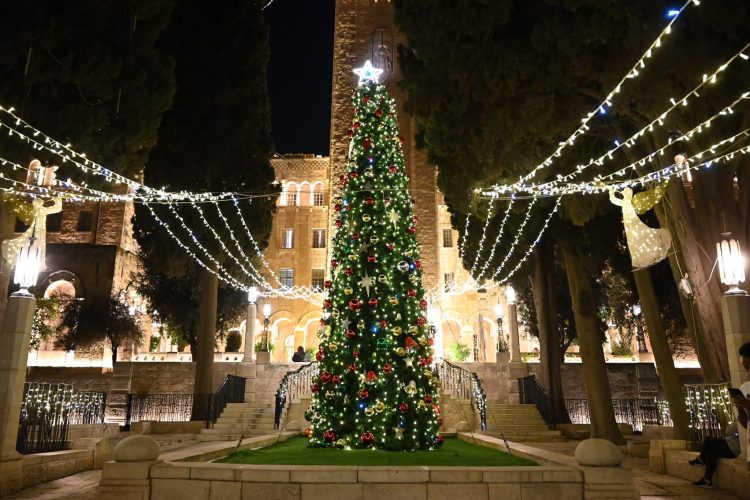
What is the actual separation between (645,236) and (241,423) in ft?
38.8

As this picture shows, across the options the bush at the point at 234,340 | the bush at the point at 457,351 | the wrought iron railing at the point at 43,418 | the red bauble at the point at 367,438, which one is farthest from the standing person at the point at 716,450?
the bush at the point at 234,340

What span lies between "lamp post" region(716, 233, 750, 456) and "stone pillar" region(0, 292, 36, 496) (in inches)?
398

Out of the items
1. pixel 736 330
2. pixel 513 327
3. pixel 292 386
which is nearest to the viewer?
pixel 736 330

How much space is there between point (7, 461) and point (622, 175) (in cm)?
1241

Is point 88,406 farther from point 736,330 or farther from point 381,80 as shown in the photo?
point 381,80

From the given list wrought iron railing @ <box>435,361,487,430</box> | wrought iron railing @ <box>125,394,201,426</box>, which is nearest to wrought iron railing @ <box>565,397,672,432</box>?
wrought iron railing @ <box>435,361,487,430</box>

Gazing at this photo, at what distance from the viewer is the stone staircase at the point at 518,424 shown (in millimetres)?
15703

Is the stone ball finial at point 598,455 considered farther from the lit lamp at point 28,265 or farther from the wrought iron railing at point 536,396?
the wrought iron railing at point 536,396

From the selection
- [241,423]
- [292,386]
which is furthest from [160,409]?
[292,386]

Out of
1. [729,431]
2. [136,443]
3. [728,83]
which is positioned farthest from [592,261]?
[136,443]

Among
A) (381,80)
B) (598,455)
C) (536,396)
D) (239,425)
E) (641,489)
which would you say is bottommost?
(641,489)

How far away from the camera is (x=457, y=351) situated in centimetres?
2861

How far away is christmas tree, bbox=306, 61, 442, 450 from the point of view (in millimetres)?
9781

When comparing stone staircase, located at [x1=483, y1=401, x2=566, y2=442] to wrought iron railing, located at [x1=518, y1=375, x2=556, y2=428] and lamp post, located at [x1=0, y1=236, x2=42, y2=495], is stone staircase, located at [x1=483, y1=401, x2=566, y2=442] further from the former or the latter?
lamp post, located at [x1=0, y1=236, x2=42, y2=495]
